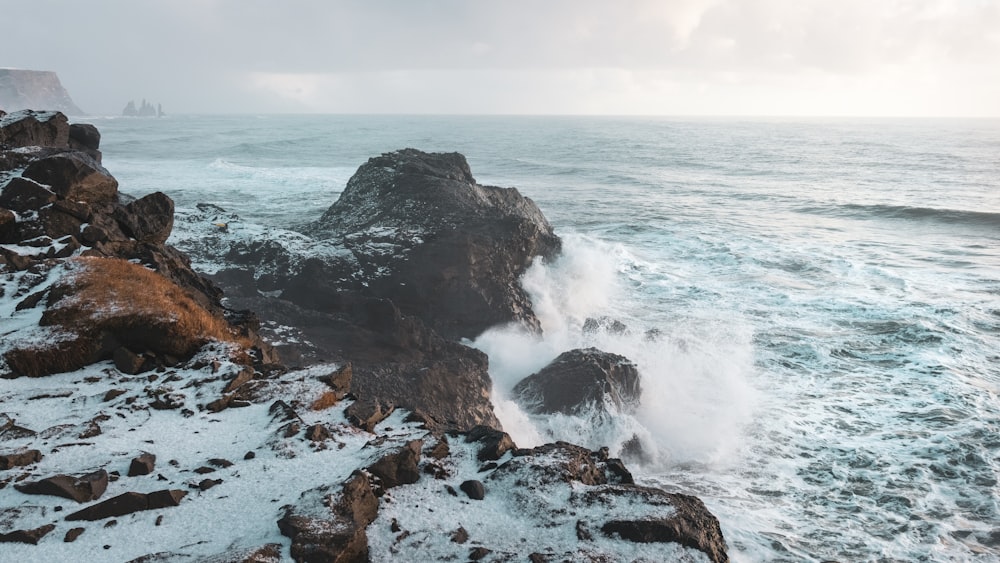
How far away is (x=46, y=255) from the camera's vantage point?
38.6 ft

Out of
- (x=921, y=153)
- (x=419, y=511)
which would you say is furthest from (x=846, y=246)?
(x=921, y=153)

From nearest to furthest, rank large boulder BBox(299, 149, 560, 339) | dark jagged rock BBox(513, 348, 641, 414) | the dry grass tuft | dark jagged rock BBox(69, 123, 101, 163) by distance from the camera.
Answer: the dry grass tuft < dark jagged rock BBox(513, 348, 641, 414) < dark jagged rock BBox(69, 123, 101, 163) < large boulder BBox(299, 149, 560, 339)

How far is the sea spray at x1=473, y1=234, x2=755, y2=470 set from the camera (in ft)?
46.8

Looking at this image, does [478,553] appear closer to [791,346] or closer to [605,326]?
[605,326]

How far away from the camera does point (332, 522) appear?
6219 mm

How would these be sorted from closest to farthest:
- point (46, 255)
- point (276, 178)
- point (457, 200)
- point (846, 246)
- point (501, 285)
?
point (46, 255) < point (501, 285) < point (457, 200) < point (846, 246) < point (276, 178)

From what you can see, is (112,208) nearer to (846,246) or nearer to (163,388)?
(163,388)

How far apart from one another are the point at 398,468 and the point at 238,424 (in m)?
2.69

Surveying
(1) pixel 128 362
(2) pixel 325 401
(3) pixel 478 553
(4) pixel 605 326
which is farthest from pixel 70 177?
(4) pixel 605 326

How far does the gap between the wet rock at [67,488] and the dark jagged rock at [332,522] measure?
2.12 m

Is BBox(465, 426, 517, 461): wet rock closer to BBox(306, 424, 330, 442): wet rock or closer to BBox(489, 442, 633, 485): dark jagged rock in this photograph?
BBox(489, 442, 633, 485): dark jagged rock

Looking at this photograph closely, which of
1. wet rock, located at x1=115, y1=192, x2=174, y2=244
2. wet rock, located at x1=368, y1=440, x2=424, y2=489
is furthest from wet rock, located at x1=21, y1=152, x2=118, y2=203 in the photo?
wet rock, located at x1=368, y1=440, x2=424, y2=489

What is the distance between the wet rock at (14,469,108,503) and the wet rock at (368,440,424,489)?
9.49ft

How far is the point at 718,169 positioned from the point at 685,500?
66612 millimetres
